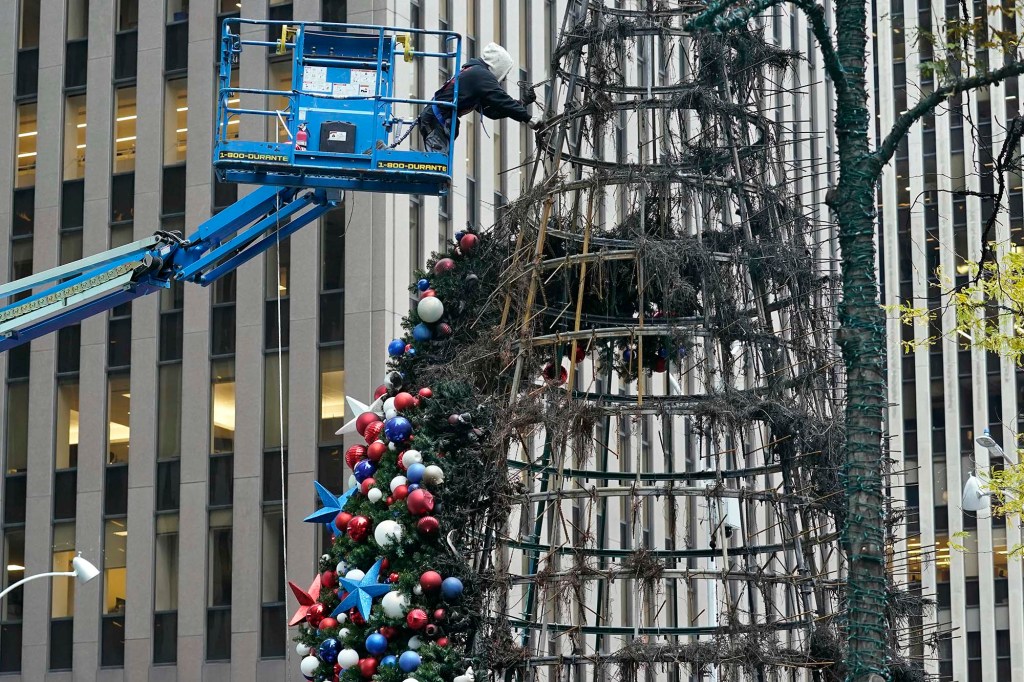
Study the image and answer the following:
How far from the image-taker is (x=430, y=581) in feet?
58.4

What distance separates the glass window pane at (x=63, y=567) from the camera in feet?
143

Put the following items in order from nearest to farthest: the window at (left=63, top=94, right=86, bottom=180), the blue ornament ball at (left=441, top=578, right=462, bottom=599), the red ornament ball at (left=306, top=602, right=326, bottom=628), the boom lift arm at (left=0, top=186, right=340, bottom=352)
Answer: the blue ornament ball at (left=441, top=578, right=462, bottom=599)
the boom lift arm at (left=0, top=186, right=340, bottom=352)
the red ornament ball at (left=306, top=602, right=326, bottom=628)
the window at (left=63, top=94, right=86, bottom=180)

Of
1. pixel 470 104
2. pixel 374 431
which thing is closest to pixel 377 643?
pixel 374 431

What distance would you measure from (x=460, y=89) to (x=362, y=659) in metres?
5.91

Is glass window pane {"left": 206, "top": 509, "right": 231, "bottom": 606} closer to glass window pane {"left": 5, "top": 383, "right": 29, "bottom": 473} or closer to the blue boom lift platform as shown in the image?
glass window pane {"left": 5, "top": 383, "right": 29, "bottom": 473}

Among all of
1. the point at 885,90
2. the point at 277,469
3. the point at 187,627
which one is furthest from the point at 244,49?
the point at 885,90

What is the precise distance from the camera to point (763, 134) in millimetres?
20375

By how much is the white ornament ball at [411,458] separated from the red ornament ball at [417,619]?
5.15 ft

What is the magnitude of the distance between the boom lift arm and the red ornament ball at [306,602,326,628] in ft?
12.1

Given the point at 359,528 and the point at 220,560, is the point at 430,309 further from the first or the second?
the point at 220,560

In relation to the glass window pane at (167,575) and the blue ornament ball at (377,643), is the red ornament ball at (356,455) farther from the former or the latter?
the glass window pane at (167,575)

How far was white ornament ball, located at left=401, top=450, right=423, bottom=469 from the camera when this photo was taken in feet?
60.2

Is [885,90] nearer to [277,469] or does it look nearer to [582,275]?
[277,469]

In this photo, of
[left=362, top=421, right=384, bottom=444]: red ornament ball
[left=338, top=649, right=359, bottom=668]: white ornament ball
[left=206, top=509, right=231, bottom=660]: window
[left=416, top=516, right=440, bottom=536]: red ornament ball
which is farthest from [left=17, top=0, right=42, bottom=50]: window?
[left=338, top=649, right=359, bottom=668]: white ornament ball
